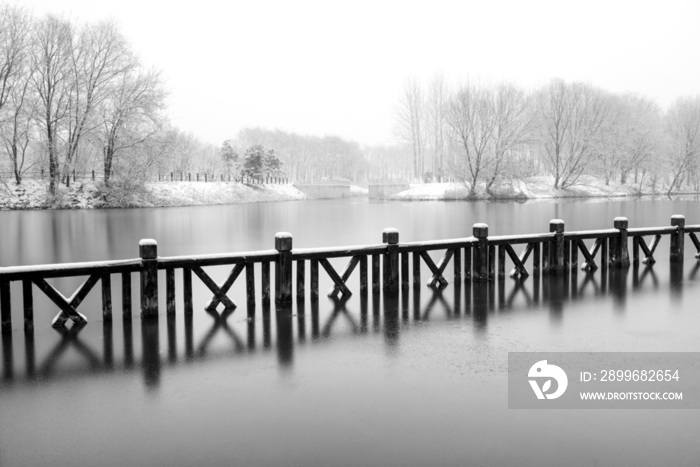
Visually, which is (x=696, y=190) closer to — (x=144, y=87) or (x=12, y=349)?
(x=144, y=87)

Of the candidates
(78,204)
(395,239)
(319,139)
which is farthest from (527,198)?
(319,139)

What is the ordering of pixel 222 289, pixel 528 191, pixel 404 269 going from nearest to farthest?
1. pixel 222 289
2. pixel 404 269
3. pixel 528 191

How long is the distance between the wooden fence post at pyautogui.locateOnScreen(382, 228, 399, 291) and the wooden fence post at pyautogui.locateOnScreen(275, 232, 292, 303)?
198 cm

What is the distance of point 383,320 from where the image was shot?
9570mm

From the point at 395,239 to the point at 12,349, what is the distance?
6364 mm

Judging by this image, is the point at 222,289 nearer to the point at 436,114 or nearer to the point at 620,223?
the point at 620,223

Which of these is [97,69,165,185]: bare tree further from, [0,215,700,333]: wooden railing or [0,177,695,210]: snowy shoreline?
[0,215,700,333]: wooden railing

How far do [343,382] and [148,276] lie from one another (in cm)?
399

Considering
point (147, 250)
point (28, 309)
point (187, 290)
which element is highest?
point (147, 250)

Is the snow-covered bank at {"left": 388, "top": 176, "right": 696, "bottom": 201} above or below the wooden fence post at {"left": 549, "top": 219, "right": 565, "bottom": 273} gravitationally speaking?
above

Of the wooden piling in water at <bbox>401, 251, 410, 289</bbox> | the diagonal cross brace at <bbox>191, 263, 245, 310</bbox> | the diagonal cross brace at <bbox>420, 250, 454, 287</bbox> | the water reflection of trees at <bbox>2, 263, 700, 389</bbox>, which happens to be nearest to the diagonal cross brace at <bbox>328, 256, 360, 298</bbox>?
the water reflection of trees at <bbox>2, 263, 700, 389</bbox>

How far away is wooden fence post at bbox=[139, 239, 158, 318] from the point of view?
29.4ft

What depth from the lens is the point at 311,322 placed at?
949cm

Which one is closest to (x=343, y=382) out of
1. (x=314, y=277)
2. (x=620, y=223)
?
(x=314, y=277)
